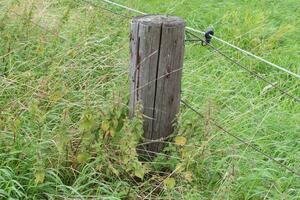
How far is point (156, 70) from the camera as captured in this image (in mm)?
2531

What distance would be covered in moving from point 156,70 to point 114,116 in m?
0.32

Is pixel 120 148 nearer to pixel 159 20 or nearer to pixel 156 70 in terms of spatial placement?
pixel 156 70

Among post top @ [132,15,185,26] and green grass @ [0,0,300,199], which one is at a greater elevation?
post top @ [132,15,185,26]

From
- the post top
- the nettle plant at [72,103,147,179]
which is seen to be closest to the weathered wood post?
the post top

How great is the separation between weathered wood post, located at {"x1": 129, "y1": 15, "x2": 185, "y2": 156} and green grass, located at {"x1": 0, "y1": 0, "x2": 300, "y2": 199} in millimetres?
92

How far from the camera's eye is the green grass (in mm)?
2535

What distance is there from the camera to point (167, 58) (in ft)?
8.24

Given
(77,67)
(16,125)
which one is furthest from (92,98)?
(16,125)

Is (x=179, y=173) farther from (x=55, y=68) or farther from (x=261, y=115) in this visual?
(x=55, y=68)

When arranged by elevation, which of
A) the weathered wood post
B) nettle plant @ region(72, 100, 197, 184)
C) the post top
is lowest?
nettle plant @ region(72, 100, 197, 184)

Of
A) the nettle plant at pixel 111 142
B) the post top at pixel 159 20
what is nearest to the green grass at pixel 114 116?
the nettle plant at pixel 111 142

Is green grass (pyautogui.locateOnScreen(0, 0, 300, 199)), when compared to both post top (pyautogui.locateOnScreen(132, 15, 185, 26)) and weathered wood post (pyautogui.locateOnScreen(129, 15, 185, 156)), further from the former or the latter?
post top (pyautogui.locateOnScreen(132, 15, 185, 26))

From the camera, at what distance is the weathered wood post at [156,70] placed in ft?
8.11

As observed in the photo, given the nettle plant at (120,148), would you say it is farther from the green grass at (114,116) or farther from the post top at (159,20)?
the post top at (159,20)
